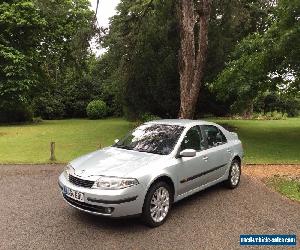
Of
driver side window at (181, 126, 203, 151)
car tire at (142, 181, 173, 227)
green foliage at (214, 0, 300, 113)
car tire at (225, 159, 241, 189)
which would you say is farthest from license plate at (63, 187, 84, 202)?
green foliage at (214, 0, 300, 113)

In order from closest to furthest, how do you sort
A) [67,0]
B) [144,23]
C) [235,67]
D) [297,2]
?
[297,2] → [235,67] → [144,23] → [67,0]

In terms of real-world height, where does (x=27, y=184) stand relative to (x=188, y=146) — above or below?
below

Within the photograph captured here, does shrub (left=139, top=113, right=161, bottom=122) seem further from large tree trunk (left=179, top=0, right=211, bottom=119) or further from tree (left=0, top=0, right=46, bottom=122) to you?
tree (left=0, top=0, right=46, bottom=122)

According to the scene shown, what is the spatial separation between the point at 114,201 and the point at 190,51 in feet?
32.4

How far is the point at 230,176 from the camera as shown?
28.0 ft

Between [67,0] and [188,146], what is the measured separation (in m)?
28.1

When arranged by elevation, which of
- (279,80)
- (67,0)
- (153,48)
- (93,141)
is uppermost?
(67,0)

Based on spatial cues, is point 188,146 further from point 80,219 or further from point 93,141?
point 93,141

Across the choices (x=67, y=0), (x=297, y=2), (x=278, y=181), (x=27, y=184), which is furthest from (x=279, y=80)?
(x=67, y=0)

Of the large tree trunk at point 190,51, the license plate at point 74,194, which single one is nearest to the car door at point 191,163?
the license plate at point 74,194

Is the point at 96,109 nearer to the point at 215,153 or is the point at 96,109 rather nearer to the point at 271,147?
the point at 271,147

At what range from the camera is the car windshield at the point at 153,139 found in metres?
6.98

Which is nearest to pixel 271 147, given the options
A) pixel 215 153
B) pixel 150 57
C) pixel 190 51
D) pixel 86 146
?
pixel 190 51

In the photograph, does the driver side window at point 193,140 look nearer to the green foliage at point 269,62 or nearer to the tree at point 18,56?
the green foliage at point 269,62
